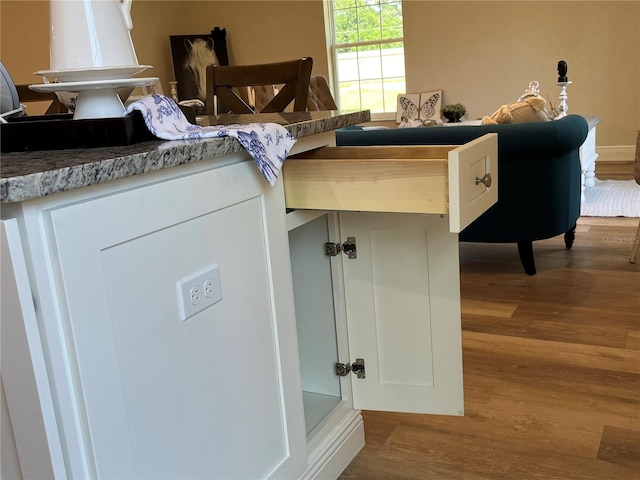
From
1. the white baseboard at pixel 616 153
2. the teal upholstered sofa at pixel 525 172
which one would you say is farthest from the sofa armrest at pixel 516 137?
the white baseboard at pixel 616 153

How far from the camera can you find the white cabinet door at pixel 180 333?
3.06 feet

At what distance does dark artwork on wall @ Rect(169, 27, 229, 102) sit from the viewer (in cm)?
791

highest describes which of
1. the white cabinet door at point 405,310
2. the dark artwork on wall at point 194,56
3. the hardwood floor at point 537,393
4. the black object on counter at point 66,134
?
the dark artwork on wall at point 194,56

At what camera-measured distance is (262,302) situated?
1.32 metres

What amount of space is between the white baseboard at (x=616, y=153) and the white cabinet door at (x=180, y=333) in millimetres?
5770

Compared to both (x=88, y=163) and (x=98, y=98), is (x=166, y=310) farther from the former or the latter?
(x=98, y=98)

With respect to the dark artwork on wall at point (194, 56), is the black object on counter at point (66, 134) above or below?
below

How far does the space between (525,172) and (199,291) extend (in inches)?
86.8

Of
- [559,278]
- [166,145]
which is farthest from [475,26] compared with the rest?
[166,145]

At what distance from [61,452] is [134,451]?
13 cm

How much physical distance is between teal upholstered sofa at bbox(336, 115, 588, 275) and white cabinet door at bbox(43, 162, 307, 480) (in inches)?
67.7

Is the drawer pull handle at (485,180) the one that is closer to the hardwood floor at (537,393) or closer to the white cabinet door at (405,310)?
the white cabinet door at (405,310)

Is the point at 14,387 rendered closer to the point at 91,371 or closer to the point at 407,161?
the point at 91,371

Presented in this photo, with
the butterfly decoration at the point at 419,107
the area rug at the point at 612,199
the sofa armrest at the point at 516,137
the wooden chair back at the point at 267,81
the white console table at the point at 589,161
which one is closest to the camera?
the wooden chair back at the point at 267,81
